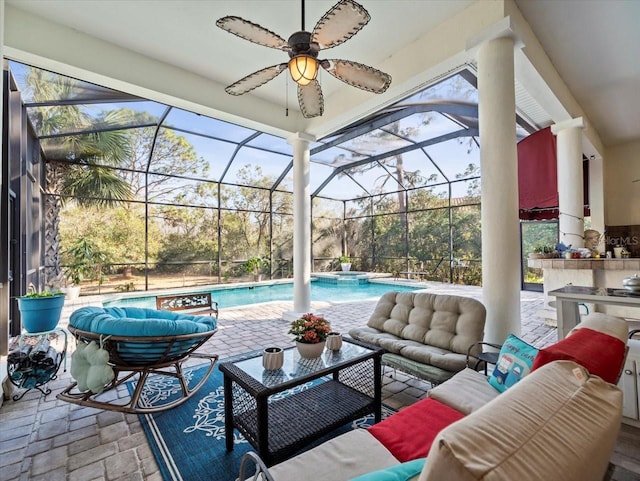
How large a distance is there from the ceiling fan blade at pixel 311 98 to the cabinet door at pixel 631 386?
126 inches

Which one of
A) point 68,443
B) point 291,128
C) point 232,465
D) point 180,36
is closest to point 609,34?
point 291,128

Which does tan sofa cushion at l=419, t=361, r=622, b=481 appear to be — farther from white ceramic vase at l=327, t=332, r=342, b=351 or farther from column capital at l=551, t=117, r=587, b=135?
column capital at l=551, t=117, r=587, b=135

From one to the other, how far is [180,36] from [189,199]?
28.2 ft

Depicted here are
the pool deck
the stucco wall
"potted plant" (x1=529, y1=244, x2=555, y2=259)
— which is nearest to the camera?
the pool deck

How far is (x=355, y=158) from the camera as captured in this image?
1041cm

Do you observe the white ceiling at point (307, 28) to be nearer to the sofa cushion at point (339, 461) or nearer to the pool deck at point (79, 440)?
the sofa cushion at point (339, 461)

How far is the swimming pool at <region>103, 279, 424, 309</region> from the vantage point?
8359 mm

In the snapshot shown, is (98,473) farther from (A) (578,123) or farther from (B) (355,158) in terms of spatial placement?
(B) (355,158)

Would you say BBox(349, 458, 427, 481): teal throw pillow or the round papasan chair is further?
the round papasan chair

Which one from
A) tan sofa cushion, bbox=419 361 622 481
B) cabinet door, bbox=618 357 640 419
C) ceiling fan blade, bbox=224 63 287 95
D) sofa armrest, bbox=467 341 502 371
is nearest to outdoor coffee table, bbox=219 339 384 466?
sofa armrest, bbox=467 341 502 371

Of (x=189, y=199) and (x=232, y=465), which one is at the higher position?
(x=189, y=199)

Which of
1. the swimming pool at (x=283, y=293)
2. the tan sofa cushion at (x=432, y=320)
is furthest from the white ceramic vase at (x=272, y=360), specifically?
the swimming pool at (x=283, y=293)

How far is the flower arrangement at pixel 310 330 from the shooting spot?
7.95ft

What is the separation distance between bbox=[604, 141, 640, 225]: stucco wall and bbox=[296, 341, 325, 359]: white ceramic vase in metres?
9.35
